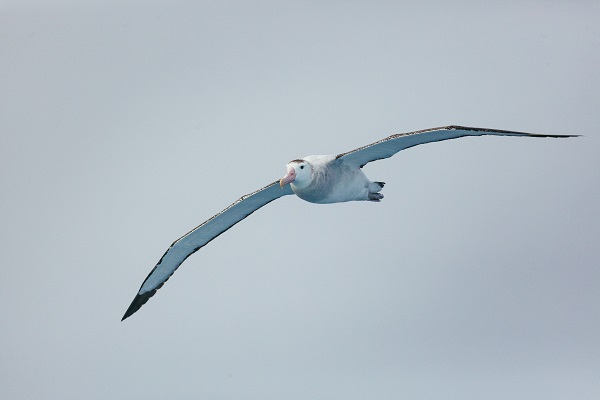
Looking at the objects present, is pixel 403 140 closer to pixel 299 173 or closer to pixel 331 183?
pixel 331 183

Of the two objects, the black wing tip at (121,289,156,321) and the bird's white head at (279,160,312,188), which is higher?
the bird's white head at (279,160,312,188)

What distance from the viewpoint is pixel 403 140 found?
56.2 ft

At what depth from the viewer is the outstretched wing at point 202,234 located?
19.1 metres

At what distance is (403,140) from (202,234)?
496 cm

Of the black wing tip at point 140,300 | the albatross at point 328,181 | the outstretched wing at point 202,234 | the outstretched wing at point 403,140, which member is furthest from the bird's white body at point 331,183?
the black wing tip at point 140,300

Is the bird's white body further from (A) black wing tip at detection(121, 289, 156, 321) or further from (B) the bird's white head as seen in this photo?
(A) black wing tip at detection(121, 289, 156, 321)

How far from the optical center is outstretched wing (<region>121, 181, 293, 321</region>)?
19055 mm

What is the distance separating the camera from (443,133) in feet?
53.4

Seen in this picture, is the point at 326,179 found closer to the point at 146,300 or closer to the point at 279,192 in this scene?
the point at 279,192

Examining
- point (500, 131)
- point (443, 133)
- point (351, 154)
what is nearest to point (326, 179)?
point (351, 154)

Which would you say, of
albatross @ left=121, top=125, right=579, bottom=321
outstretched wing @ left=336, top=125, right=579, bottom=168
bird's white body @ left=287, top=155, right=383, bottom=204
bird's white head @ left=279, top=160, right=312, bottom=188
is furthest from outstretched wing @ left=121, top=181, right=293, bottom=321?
outstretched wing @ left=336, top=125, right=579, bottom=168

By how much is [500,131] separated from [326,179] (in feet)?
11.3

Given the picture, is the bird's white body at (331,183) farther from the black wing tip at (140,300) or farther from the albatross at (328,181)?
the black wing tip at (140,300)

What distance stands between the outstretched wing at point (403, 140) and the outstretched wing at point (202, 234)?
169 cm
